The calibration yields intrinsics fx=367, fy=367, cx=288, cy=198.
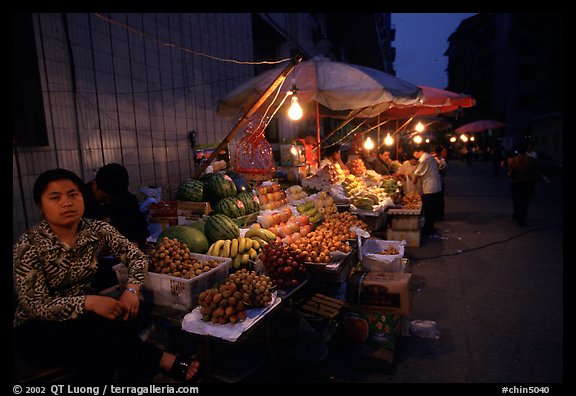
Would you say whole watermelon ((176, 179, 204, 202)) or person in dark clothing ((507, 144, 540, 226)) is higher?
whole watermelon ((176, 179, 204, 202))

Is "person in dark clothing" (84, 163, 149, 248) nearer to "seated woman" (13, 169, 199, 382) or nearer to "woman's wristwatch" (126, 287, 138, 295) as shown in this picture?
"seated woman" (13, 169, 199, 382)

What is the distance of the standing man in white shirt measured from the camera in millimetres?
9133

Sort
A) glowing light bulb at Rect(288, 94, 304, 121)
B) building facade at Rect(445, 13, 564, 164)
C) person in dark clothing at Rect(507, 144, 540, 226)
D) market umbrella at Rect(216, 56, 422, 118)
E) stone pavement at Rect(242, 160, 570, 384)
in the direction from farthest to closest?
1. building facade at Rect(445, 13, 564, 164)
2. person in dark clothing at Rect(507, 144, 540, 226)
3. market umbrella at Rect(216, 56, 422, 118)
4. glowing light bulb at Rect(288, 94, 304, 121)
5. stone pavement at Rect(242, 160, 570, 384)

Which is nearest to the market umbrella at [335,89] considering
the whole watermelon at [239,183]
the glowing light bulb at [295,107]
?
the glowing light bulb at [295,107]

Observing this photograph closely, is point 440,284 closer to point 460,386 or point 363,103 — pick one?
point 460,386

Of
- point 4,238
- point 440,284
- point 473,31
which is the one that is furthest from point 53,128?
point 473,31

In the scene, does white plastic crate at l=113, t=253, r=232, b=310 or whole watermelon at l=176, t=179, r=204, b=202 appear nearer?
white plastic crate at l=113, t=253, r=232, b=310

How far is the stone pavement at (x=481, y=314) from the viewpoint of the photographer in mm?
3723

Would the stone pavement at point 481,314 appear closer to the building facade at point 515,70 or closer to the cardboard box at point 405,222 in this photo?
the cardboard box at point 405,222

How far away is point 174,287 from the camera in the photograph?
10.4ft

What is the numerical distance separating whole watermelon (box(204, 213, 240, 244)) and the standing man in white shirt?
634 centimetres

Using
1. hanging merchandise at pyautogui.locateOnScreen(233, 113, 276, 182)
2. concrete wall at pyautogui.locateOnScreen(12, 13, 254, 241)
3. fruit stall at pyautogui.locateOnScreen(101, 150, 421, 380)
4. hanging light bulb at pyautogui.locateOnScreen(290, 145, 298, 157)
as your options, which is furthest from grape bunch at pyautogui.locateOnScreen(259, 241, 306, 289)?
hanging light bulb at pyautogui.locateOnScreen(290, 145, 298, 157)

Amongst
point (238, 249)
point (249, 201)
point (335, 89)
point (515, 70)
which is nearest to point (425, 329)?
point (238, 249)

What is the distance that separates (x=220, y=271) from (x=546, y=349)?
3651 mm
